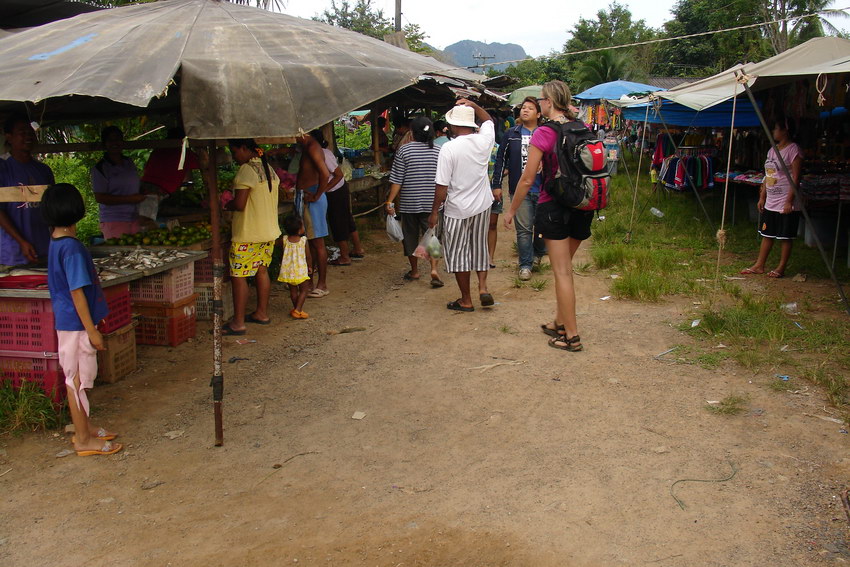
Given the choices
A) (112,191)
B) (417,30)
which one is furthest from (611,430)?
(417,30)

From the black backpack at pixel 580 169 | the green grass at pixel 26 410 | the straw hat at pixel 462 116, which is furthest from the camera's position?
the straw hat at pixel 462 116

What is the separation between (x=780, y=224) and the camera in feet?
25.5

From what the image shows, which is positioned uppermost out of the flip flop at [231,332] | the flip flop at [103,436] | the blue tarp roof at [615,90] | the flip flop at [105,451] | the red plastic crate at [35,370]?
the blue tarp roof at [615,90]

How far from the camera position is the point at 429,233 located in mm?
7180

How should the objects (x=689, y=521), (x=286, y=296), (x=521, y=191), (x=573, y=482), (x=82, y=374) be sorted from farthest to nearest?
(x=286, y=296) → (x=521, y=191) → (x=82, y=374) → (x=573, y=482) → (x=689, y=521)

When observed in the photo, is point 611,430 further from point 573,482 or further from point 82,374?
point 82,374

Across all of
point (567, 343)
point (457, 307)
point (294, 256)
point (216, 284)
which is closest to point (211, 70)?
point (216, 284)

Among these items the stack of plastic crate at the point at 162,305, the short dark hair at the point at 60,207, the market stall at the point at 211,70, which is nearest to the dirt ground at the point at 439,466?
the stack of plastic crate at the point at 162,305

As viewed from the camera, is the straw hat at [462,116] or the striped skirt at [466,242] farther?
the striped skirt at [466,242]

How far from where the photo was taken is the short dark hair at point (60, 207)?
12.7ft

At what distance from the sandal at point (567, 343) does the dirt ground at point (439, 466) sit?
0.33 ft

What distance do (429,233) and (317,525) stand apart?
13.9ft

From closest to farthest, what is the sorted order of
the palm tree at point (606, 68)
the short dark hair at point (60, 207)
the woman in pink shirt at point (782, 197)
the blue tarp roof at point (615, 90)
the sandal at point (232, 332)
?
the short dark hair at point (60, 207)
the sandal at point (232, 332)
the woman in pink shirt at point (782, 197)
the blue tarp roof at point (615, 90)
the palm tree at point (606, 68)

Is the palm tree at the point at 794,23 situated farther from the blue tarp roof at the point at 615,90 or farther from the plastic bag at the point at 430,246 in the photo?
the plastic bag at the point at 430,246
